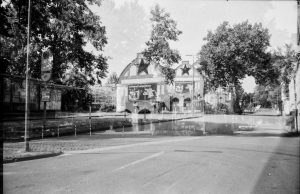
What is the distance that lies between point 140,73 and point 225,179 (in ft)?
83.7

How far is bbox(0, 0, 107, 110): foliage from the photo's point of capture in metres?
22.5

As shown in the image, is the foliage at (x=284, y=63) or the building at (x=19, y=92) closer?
the building at (x=19, y=92)

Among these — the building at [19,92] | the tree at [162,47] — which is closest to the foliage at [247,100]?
the tree at [162,47]

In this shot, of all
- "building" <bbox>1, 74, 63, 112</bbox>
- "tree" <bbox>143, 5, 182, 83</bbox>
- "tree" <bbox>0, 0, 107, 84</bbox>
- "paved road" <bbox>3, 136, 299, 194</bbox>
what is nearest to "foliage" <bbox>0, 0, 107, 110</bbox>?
"tree" <bbox>0, 0, 107, 84</bbox>

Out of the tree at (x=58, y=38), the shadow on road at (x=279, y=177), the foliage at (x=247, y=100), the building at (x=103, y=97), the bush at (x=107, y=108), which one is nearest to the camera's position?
the shadow on road at (x=279, y=177)

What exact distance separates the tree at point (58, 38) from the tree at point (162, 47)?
451 cm

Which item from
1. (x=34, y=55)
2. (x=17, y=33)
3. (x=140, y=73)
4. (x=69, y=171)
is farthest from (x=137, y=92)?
(x=69, y=171)

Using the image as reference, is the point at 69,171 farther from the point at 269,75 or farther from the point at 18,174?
the point at 269,75

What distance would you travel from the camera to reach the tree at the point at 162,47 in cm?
2678

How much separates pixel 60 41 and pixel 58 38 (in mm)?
299

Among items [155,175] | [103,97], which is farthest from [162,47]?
[103,97]

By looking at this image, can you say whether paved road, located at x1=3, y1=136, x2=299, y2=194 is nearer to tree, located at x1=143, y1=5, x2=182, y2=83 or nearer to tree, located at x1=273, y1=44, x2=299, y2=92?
tree, located at x1=143, y1=5, x2=182, y2=83

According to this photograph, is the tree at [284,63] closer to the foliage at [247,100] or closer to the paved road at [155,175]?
the paved road at [155,175]

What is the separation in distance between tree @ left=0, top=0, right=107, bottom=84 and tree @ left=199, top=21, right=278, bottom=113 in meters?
22.4
